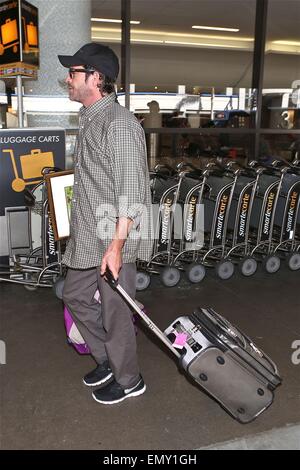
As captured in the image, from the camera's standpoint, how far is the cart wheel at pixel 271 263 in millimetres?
5383

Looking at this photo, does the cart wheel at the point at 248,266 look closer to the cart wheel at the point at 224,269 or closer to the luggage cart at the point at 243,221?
the luggage cart at the point at 243,221

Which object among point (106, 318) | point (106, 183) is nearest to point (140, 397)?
point (106, 318)

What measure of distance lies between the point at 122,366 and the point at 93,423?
34 centimetres

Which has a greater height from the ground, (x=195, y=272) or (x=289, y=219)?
(x=289, y=219)

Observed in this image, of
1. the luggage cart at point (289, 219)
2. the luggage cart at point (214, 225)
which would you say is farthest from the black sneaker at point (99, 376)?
the luggage cart at point (289, 219)

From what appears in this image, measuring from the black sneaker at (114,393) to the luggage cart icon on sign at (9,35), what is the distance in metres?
3.33

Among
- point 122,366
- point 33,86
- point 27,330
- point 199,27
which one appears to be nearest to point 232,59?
point 199,27

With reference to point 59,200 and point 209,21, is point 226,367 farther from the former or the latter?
point 209,21

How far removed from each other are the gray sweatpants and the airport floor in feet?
0.85

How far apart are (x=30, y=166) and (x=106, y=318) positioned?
7.97 ft

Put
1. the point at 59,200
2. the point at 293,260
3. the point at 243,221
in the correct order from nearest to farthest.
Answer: the point at 59,200 → the point at 243,221 → the point at 293,260

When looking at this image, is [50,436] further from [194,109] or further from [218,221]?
[194,109]

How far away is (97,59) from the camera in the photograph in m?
2.69

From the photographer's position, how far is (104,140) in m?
2.63
